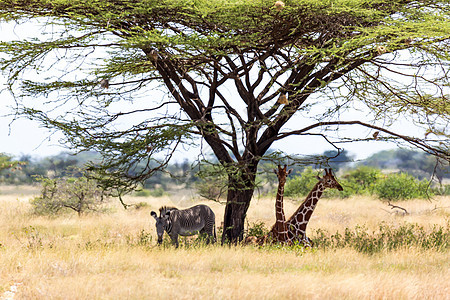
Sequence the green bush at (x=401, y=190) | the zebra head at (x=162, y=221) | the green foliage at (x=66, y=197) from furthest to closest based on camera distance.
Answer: the green bush at (x=401, y=190)
the green foliage at (x=66, y=197)
the zebra head at (x=162, y=221)

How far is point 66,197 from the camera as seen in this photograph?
18.8 metres

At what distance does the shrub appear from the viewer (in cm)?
1850

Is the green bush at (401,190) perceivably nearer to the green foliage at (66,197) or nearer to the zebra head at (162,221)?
the green foliage at (66,197)

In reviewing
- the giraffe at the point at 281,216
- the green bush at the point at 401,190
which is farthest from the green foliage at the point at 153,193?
the giraffe at the point at 281,216

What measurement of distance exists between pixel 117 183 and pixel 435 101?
27.6 ft

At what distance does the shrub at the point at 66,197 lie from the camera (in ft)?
60.7

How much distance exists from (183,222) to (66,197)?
9659 millimetres

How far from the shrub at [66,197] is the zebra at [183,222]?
8.32m

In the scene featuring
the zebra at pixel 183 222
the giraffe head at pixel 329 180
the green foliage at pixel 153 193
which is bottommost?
the green foliage at pixel 153 193


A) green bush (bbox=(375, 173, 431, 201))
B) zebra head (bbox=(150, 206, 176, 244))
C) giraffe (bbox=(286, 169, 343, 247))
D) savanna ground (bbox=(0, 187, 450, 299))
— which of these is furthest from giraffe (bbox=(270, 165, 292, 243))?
green bush (bbox=(375, 173, 431, 201))

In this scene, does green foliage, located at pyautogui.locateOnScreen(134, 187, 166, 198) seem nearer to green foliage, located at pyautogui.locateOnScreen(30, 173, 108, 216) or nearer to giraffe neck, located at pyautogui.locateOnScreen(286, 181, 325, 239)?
green foliage, located at pyautogui.locateOnScreen(30, 173, 108, 216)

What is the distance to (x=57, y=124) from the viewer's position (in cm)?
1028

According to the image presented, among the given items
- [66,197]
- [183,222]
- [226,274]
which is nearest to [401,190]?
[66,197]

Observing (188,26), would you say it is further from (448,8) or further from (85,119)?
(448,8)
